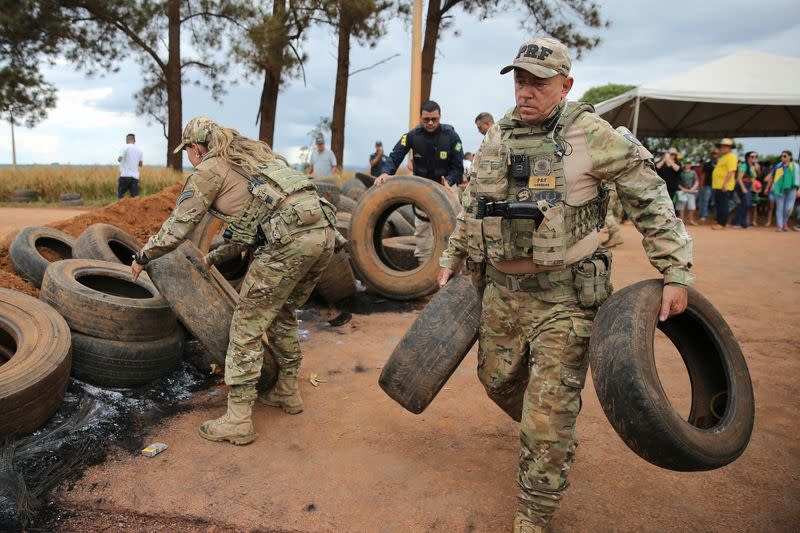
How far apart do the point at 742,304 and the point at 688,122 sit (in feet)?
46.0

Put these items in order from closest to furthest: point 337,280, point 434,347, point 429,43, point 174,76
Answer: point 434,347, point 337,280, point 429,43, point 174,76

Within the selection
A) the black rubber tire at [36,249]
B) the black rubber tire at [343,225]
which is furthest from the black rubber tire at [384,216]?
the black rubber tire at [36,249]

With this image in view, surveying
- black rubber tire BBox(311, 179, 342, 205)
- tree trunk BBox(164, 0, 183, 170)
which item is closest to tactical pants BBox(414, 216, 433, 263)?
black rubber tire BBox(311, 179, 342, 205)

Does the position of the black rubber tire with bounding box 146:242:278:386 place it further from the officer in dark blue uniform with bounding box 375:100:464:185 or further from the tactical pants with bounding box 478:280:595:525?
the officer in dark blue uniform with bounding box 375:100:464:185

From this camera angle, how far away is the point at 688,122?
19.0 meters

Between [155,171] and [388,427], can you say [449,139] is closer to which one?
[388,427]

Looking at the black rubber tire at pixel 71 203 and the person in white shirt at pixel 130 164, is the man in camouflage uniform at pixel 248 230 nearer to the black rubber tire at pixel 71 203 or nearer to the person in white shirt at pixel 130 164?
the person in white shirt at pixel 130 164

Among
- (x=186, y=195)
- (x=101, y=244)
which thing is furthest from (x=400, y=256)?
(x=186, y=195)

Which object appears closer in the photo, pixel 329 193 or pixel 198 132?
pixel 198 132

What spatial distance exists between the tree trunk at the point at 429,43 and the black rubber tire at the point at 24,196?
12449 millimetres

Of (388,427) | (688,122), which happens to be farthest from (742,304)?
(688,122)

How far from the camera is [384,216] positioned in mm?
7164

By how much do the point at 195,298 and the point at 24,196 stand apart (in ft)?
57.1

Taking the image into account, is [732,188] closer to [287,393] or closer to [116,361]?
[287,393]
